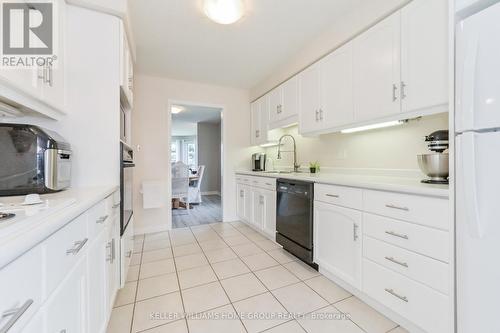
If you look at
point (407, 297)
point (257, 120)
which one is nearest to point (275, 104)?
point (257, 120)

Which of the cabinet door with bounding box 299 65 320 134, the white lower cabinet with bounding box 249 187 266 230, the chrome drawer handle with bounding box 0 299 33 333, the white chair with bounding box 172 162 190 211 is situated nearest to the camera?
the chrome drawer handle with bounding box 0 299 33 333

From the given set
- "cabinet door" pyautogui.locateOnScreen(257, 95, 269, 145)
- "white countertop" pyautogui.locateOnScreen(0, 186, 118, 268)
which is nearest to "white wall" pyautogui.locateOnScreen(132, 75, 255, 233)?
"cabinet door" pyautogui.locateOnScreen(257, 95, 269, 145)

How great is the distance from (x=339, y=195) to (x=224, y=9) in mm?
1796

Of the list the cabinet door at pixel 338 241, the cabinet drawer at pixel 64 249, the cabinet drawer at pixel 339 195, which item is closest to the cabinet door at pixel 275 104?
the cabinet drawer at pixel 339 195

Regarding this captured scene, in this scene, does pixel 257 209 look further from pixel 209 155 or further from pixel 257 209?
pixel 209 155

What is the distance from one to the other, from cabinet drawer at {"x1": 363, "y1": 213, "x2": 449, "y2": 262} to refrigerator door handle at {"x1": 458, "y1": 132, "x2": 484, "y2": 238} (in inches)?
8.4

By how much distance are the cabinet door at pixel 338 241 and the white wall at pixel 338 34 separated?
1566 millimetres

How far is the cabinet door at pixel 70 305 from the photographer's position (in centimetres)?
67

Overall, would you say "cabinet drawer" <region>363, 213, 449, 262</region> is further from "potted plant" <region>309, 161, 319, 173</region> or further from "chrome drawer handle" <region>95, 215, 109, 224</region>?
"chrome drawer handle" <region>95, 215, 109, 224</region>

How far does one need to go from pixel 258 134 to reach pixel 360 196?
243 cm

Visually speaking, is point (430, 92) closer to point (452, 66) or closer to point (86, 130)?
point (452, 66)

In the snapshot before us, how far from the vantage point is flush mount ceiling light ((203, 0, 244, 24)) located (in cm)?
176

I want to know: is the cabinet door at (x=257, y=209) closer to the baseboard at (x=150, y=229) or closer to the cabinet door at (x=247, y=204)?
the cabinet door at (x=247, y=204)

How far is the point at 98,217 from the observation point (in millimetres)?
1185
